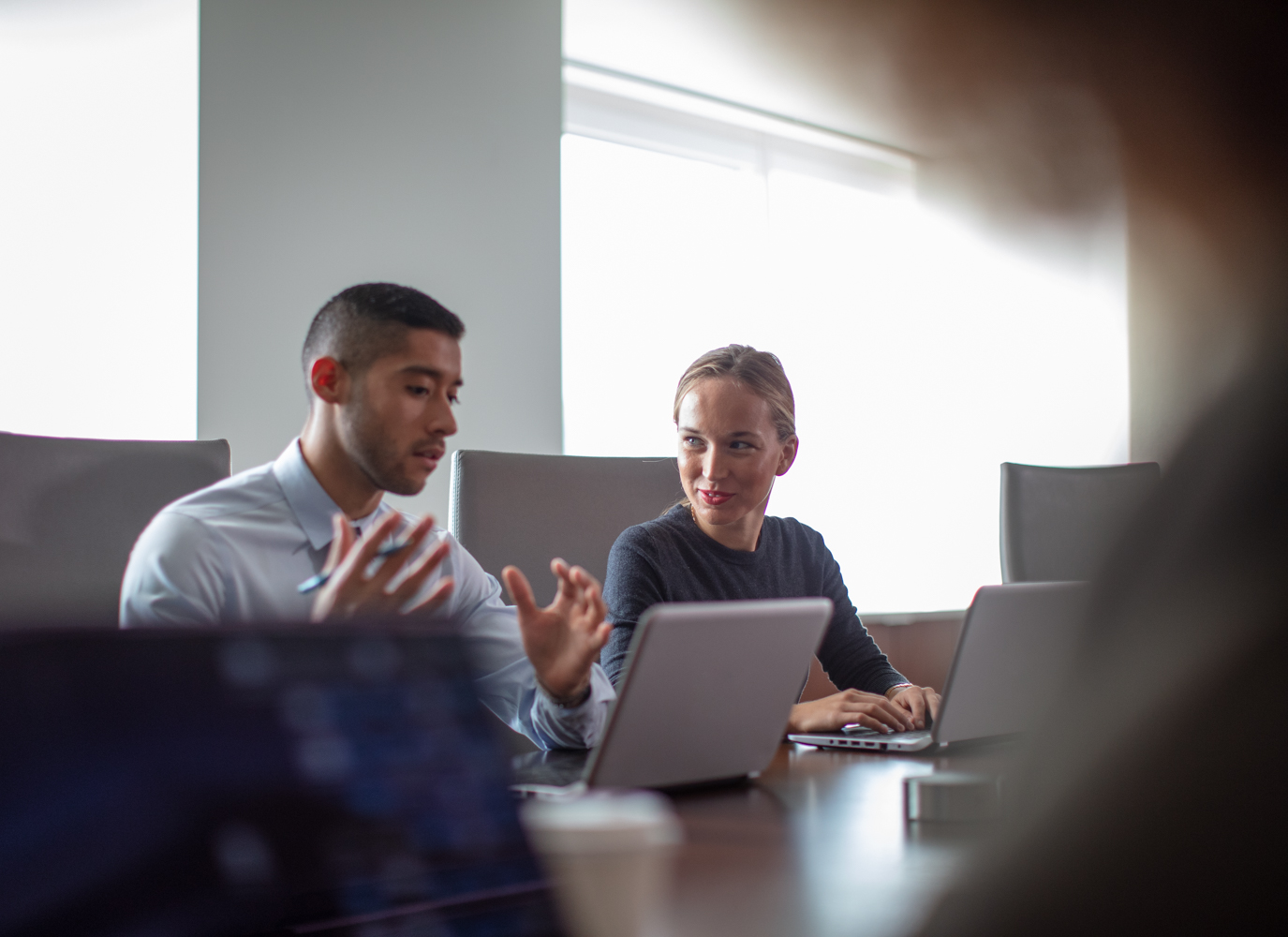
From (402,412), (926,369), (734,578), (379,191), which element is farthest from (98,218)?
(926,369)

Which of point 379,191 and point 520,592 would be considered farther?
point 379,191

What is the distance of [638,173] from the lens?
12.6ft

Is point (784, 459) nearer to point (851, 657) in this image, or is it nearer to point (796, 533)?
point (796, 533)

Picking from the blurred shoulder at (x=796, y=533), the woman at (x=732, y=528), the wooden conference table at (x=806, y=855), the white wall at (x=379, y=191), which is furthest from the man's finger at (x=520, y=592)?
the white wall at (x=379, y=191)

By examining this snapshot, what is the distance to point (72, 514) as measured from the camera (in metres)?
1.61

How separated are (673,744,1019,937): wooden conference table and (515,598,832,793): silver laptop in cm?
4

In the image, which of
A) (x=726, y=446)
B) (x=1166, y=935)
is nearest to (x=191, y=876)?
(x=1166, y=935)

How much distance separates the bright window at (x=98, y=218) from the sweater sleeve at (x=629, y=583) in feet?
4.49

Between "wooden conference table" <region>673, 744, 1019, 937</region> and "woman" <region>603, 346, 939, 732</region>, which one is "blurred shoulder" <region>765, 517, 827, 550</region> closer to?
"woman" <region>603, 346, 939, 732</region>

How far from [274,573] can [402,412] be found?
37cm

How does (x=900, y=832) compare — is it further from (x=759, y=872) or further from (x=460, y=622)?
(x=460, y=622)

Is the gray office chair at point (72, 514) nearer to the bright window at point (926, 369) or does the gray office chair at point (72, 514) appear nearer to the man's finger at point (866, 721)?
the man's finger at point (866, 721)

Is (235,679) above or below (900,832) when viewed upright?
above

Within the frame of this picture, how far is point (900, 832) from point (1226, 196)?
0.76 metres
